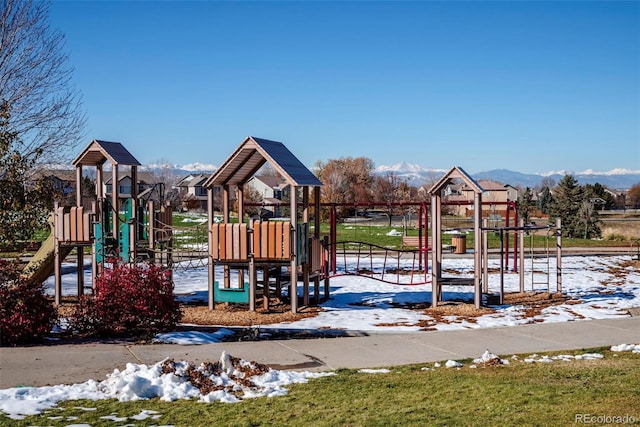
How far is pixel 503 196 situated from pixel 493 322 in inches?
3845

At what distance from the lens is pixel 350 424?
6.96 m

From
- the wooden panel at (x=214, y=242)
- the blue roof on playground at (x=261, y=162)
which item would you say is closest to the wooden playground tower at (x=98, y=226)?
the wooden panel at (x=214, y=242)

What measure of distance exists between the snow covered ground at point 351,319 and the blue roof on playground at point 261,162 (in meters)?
3.02

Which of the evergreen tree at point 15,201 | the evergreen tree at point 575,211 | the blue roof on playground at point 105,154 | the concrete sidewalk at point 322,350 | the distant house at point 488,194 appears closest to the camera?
the concrete sidewalk at point 322,350

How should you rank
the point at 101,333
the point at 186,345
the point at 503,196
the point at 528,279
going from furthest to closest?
the point at 503,196
the point at 528,279
the point at 101,333
the point at 186,345

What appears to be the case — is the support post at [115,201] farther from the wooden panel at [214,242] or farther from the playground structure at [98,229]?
the wooden panel at [214,242]

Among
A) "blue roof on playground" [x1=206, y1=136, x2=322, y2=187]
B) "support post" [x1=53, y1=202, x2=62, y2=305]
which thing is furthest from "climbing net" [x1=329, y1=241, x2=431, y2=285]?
"support post" [x1=53, y1=202, x2=62, y2=305]

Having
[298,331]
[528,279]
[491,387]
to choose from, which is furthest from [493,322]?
[528,279]

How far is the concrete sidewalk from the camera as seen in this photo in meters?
9.27

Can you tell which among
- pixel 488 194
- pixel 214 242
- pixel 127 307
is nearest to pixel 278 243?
pixel 214 242

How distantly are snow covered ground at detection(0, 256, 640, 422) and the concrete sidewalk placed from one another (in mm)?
561

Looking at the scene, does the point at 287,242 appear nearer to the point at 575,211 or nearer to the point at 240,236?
the point at 240,236

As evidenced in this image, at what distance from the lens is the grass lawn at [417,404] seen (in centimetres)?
702

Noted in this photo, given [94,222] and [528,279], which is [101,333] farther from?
[528,279]
